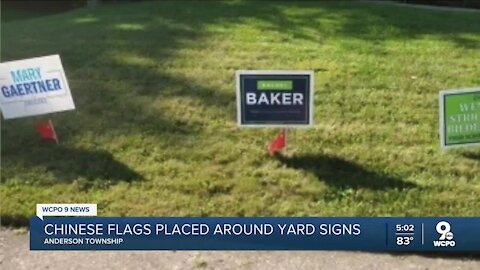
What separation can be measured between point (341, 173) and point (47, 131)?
6.19ft

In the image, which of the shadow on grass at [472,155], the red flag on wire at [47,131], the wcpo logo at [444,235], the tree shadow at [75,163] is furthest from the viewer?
the red flag on wire at [47,131]

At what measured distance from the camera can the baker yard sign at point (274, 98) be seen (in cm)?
415

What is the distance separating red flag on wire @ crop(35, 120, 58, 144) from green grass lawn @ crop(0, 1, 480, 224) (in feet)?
0.19

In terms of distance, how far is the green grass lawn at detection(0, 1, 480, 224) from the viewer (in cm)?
412

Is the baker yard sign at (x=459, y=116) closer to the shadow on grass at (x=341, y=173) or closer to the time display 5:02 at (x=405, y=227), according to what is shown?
the shadow on grass at (x=341, y=173)

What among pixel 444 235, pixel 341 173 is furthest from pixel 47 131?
pixel 444 235

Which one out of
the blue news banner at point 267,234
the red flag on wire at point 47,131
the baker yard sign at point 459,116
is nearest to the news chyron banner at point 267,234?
the blue news banner at point 267,234

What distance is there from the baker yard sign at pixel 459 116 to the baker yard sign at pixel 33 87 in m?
2.17

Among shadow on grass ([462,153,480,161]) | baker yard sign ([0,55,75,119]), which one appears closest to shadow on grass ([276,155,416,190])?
shadow on grass ([462,153,480,161])

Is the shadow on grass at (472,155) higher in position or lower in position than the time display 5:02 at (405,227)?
lower

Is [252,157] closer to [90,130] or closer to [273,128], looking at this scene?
[273,128]

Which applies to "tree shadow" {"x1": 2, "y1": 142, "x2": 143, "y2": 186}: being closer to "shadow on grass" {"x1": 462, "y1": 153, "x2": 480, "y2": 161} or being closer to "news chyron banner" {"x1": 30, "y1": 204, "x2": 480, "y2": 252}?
"news chyron banner" {"x1": 30, "y1": 204, "x2": 480, "y2": 252}

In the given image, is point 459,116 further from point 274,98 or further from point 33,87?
point 33,87

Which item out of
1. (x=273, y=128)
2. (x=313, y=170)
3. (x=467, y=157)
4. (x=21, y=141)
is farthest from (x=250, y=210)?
(x=21, y=141)
